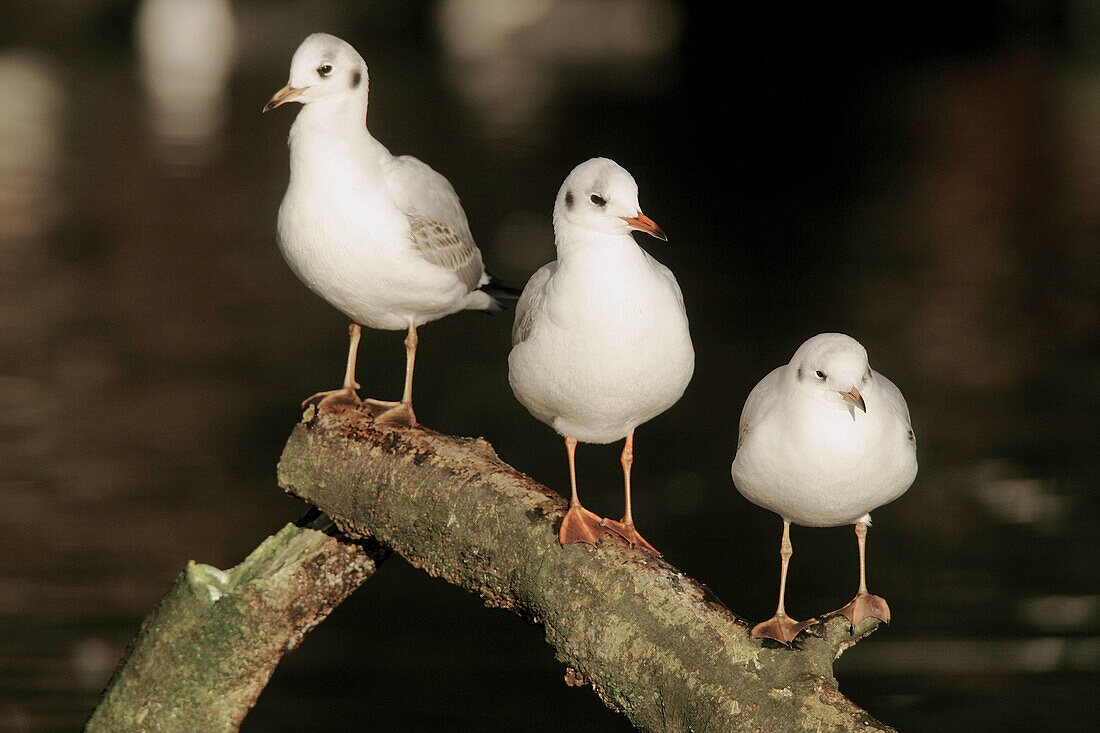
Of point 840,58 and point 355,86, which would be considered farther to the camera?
point 840,58

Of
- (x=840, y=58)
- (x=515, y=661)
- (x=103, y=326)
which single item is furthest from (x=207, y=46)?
(x=515, y=661)

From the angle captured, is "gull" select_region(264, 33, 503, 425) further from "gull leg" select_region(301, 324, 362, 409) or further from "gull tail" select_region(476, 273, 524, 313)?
"gull tail" select_region(476, 273, 524, 313)

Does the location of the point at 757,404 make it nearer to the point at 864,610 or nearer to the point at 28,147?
the point at 864,610

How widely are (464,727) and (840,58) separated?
26422 millimetres

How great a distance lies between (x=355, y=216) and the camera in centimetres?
538

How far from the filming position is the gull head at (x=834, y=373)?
4316mm

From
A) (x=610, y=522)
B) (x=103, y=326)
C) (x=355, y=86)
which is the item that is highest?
(x=355, y=86)

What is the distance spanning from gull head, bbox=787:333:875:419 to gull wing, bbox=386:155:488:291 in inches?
68.7

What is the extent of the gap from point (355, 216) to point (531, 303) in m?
0.90

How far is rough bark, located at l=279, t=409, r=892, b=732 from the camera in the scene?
13.5ft

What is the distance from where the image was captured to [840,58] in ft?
105

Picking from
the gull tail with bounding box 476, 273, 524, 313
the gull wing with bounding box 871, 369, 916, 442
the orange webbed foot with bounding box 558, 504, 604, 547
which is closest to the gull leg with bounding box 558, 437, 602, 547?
the orange webbed foot with bounding box 558, 504, 604, 547

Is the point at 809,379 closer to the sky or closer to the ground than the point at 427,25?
closer to the ground

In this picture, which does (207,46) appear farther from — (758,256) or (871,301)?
(871,301)
